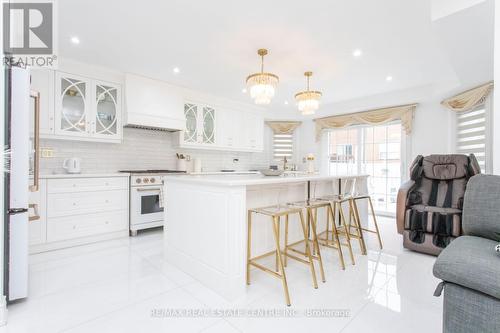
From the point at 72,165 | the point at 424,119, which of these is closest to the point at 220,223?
the point at 72,165

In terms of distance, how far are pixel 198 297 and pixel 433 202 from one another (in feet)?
10.4

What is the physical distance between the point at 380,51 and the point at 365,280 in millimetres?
2685

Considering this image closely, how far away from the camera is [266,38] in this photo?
8.79ft

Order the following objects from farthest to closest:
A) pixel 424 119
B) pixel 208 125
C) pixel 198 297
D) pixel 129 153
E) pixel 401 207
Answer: pixel 208 125, pixel 424 119, pixel 129 153, pixel 401 207, pixel 198 297

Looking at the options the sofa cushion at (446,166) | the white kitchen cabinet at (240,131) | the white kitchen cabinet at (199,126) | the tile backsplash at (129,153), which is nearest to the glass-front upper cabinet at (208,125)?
the white kitchen cabinet at (199,126)

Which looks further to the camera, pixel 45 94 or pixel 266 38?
pixel 45 94

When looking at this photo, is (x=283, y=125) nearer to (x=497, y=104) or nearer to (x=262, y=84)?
(x=262, y=84)

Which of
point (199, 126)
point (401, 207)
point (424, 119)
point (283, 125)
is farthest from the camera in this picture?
point (283, 125)

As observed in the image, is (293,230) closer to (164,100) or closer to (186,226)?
(186,226)

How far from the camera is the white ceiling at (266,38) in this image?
7.25 ft

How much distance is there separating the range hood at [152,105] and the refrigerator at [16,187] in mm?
1951

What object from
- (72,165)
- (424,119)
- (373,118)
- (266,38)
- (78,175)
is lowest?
(78,175)

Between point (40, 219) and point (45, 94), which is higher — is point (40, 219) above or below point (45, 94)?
below

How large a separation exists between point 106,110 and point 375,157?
17.0ft
